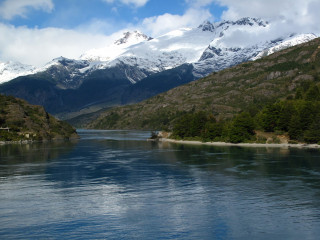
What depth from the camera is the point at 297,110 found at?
7490 inches

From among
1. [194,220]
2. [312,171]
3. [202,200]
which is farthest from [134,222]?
[312,171]

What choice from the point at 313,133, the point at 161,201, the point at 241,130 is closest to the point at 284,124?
the point at 313,133

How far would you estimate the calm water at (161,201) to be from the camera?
52425 millimetres

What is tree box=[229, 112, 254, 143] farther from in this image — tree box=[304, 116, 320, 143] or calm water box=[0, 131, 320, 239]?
calm water box=[0, 131, 320, 239]

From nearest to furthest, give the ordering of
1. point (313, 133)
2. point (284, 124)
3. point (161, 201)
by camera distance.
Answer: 1. point (161, 201)
2. point (313, 133)
3. point (284, 124)

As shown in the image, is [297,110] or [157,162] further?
[297,110]

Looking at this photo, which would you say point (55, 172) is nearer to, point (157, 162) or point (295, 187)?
point (157, 162)

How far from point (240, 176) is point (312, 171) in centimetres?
1874

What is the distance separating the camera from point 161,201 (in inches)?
2665

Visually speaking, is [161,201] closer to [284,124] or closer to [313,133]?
[313,133]

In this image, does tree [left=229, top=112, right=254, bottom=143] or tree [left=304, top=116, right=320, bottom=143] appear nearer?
tree [left=304, top=116, right=320, bottom=143]

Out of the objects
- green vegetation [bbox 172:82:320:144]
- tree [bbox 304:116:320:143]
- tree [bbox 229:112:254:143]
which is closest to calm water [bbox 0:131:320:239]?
tree [bbox 304:116:320:143]

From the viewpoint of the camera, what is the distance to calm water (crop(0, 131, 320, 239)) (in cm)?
5243

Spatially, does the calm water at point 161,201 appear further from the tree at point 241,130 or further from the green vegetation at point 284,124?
the tree at point 241,130
